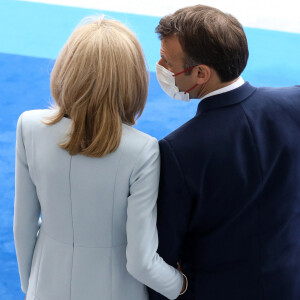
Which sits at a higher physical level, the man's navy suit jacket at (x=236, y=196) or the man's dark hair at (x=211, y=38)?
the man's dark hair at (x=211, y=38)

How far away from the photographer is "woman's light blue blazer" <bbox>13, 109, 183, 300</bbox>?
1.58 metres

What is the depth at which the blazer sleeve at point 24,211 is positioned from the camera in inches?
66.8

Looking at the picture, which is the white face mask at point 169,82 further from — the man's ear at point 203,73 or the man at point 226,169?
the man's ear at point 203,73

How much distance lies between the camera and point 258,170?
1648mm

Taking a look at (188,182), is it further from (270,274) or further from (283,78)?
(283,78)

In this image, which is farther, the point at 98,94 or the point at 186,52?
the point at 186,52

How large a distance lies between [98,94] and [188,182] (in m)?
0.40

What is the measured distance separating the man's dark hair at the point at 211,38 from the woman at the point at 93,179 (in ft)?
0.52

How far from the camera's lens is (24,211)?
1.78m

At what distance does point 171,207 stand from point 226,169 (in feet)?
0.73

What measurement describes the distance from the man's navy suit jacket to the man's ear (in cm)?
7

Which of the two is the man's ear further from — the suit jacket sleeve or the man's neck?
the suit jacket sleeve

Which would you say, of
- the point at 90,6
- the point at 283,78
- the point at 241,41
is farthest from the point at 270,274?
the point at 90,6

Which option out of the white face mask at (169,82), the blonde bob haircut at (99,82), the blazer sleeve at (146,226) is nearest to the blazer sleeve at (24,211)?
the blonde bob haircut at (99,82)
